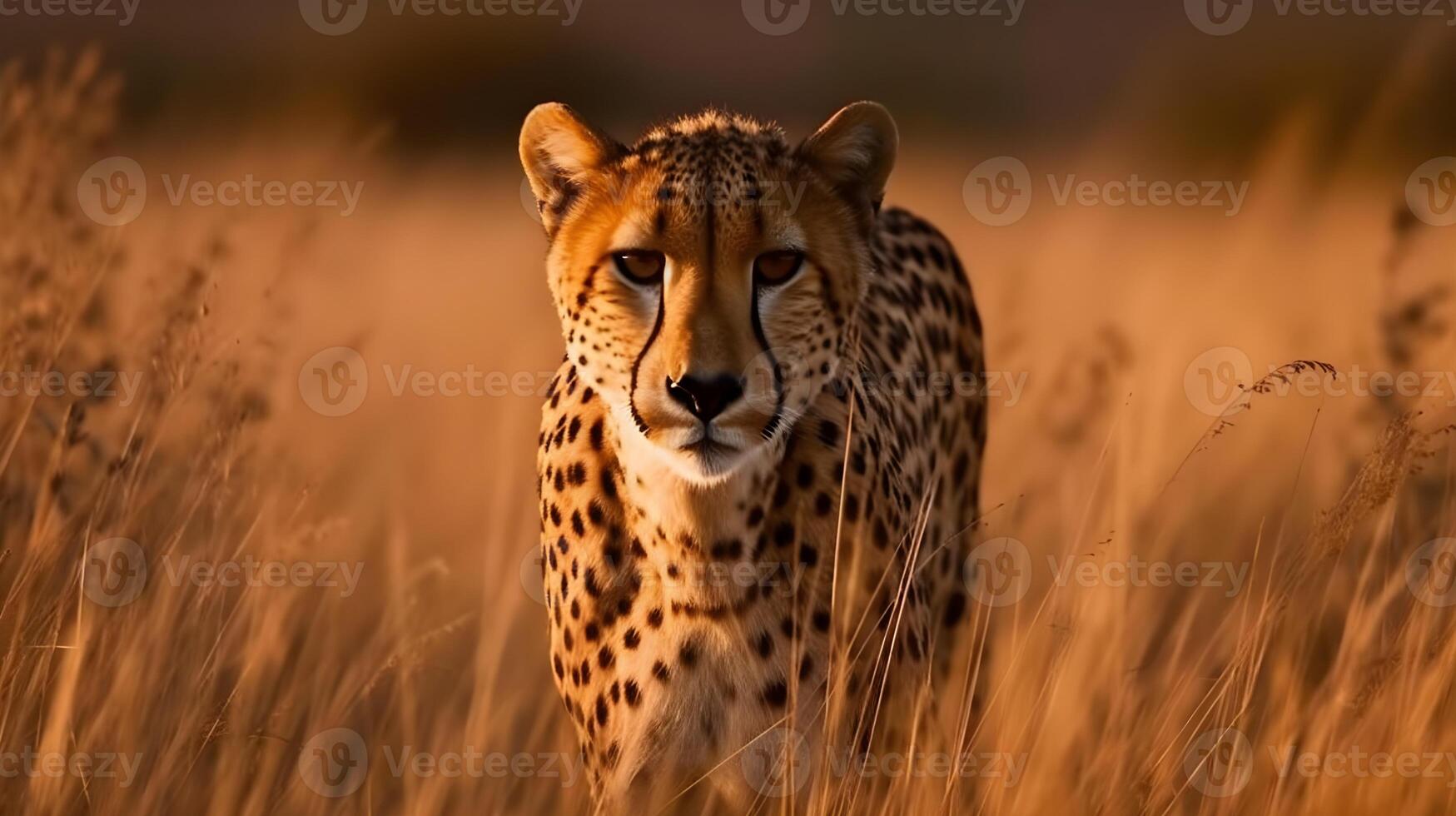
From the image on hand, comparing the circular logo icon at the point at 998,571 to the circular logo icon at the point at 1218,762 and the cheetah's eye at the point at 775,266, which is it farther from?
the cheetah's eye at the point at 775,266

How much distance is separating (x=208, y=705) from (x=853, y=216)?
1.35 meters

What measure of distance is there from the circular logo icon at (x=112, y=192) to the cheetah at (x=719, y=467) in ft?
3.22

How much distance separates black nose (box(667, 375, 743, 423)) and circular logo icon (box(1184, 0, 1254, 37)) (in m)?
10.6

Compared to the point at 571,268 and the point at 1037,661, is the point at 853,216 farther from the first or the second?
the point at 1037,661

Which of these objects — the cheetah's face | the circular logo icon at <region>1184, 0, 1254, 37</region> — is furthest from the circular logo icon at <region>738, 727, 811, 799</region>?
the circular logo icon at <region>1184, 0, 1254, 37</region>

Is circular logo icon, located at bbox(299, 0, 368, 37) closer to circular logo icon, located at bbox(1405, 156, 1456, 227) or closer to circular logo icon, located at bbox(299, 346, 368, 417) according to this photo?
circular logo icon, located at bbox(299, 346, 368, 417)

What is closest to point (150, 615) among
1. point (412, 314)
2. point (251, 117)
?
point (412, 314)

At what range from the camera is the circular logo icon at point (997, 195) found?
891 cm

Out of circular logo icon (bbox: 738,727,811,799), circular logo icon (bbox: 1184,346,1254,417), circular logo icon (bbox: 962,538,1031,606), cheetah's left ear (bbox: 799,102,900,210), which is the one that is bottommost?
circular logo icon (bbox: 738,727,811,799)

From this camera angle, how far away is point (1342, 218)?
336 inches

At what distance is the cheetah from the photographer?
245cm

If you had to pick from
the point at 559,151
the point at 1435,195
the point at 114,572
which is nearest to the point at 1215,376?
the point at 1435,195

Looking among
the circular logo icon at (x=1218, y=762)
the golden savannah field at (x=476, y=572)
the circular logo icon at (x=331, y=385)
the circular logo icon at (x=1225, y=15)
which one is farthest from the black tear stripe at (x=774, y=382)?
the circular logo icon at (x=1225, y=15)

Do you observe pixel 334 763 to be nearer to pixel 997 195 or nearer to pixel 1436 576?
pixel 1436 576
